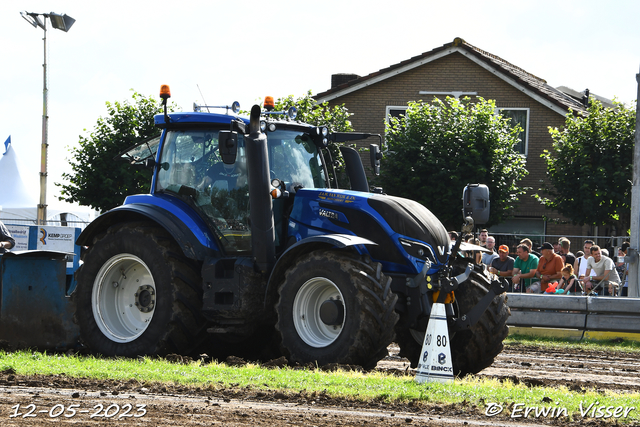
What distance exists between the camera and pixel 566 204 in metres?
25.2

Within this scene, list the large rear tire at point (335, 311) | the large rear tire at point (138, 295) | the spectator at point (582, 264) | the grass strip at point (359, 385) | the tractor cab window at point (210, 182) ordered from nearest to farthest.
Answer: the grass strip at point (359, 385) < the large rear tire at point (335, 311) < the large rear tire at point (138, 295) < the tractor cab window at point (210, 182) < the spectator at point (582, 264)

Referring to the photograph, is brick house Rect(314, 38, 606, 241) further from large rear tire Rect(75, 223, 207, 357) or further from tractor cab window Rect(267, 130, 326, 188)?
large rear tire Rect(75, 223, 207, 357)

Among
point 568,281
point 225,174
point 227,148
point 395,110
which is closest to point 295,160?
point 225,174

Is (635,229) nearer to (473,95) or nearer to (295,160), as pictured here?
(295,160)

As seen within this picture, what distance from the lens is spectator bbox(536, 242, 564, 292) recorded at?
1574 cm

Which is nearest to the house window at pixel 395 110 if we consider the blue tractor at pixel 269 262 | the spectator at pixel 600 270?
the spectator at pixel 600 270

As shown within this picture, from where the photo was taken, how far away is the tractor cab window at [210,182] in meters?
8.98

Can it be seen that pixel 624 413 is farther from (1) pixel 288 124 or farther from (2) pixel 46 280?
(2) pixel 46 280

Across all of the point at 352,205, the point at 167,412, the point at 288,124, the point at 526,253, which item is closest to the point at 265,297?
the point at 352,205

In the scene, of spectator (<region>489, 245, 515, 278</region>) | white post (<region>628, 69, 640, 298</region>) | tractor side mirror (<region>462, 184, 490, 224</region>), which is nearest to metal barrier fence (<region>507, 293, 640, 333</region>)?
spectator (<region>489, 245, 515, 278</region>)

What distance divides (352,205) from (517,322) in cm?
685

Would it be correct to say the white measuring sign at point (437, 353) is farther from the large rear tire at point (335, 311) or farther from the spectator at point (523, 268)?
the spectator at point (523, 268)

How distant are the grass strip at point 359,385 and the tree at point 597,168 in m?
17.9

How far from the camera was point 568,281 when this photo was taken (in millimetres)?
15859
